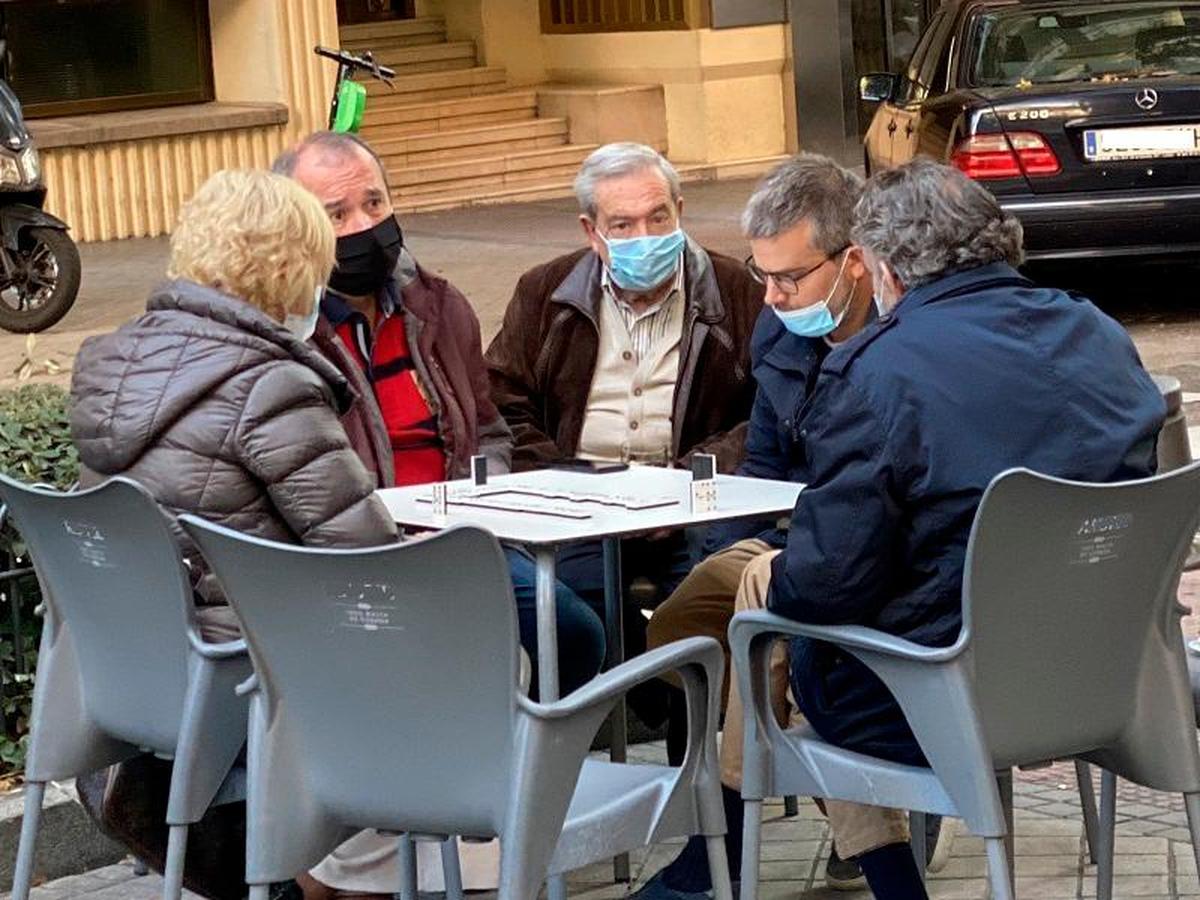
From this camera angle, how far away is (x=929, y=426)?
404 cm

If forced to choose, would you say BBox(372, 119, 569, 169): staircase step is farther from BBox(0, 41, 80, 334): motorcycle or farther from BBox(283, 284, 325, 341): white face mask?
BBox(283, 284, 325, 341): white face mask

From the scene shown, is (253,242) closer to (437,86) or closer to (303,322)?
(303,322)

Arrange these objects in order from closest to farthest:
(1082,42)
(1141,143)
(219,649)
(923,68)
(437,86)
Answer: (219,649) < (1141,143) < (1082,42) < (923,68) < (437,86)

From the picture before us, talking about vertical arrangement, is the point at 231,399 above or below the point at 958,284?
below

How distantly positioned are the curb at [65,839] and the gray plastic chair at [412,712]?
1.64 metres

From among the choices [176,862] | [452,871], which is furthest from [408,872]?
[176,862]

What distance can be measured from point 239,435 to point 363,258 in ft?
4.14

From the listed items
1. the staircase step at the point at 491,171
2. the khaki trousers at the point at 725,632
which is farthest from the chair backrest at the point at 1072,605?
the staircase step at the point at 491,171

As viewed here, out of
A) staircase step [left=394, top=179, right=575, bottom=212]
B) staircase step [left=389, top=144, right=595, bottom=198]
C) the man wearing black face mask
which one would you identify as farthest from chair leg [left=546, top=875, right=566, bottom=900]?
staircase step [left=389, top=144, right=595, bottom=198]

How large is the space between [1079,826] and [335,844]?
206cm

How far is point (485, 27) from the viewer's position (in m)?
19.8

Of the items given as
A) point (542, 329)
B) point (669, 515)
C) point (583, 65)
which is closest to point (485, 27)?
point (583, 65)

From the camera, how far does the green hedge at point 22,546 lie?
215 inches

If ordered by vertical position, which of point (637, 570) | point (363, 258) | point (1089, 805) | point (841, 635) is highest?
point (363, 258)
